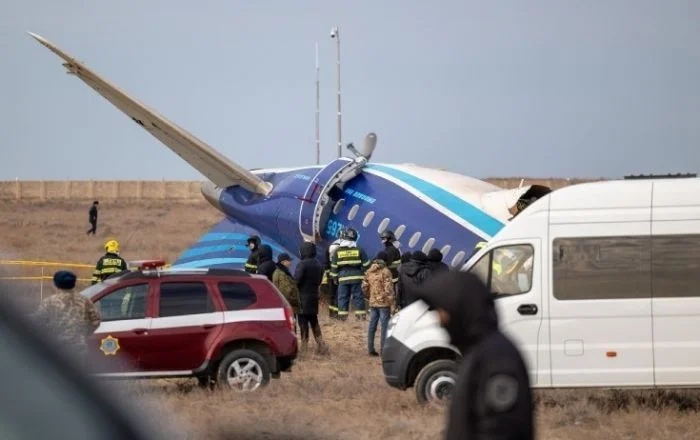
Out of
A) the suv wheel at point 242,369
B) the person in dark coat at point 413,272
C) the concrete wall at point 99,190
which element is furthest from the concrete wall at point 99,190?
the suv wheel at point 242,369

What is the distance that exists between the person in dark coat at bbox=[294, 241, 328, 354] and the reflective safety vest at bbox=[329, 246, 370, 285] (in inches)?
92.8

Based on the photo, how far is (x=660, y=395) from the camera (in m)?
14.5

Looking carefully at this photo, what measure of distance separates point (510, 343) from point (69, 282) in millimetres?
8276

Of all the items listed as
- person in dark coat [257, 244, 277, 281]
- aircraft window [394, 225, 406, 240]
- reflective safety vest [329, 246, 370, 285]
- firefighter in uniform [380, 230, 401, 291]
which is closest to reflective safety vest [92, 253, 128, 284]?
person in dark coat [257, 244, 277, 281]

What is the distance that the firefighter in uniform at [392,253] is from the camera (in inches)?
873

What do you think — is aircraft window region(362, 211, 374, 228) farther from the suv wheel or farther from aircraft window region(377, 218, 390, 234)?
the suv wheel

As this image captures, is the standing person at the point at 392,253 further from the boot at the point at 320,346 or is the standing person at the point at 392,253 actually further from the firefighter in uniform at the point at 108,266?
the firefighter in uniform at the point at 108,266

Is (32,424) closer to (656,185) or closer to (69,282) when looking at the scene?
(69,282)

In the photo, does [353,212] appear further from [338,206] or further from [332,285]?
[332,285]

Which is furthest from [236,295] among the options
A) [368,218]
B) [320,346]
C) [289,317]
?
[368,218]

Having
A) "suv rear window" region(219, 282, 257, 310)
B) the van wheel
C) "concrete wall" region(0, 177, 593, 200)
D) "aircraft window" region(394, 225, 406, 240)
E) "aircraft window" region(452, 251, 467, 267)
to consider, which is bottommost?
the van wheel

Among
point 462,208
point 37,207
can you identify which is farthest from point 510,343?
point 37,207

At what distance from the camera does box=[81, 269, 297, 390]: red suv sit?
48.5 ft

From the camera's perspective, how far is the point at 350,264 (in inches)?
895
